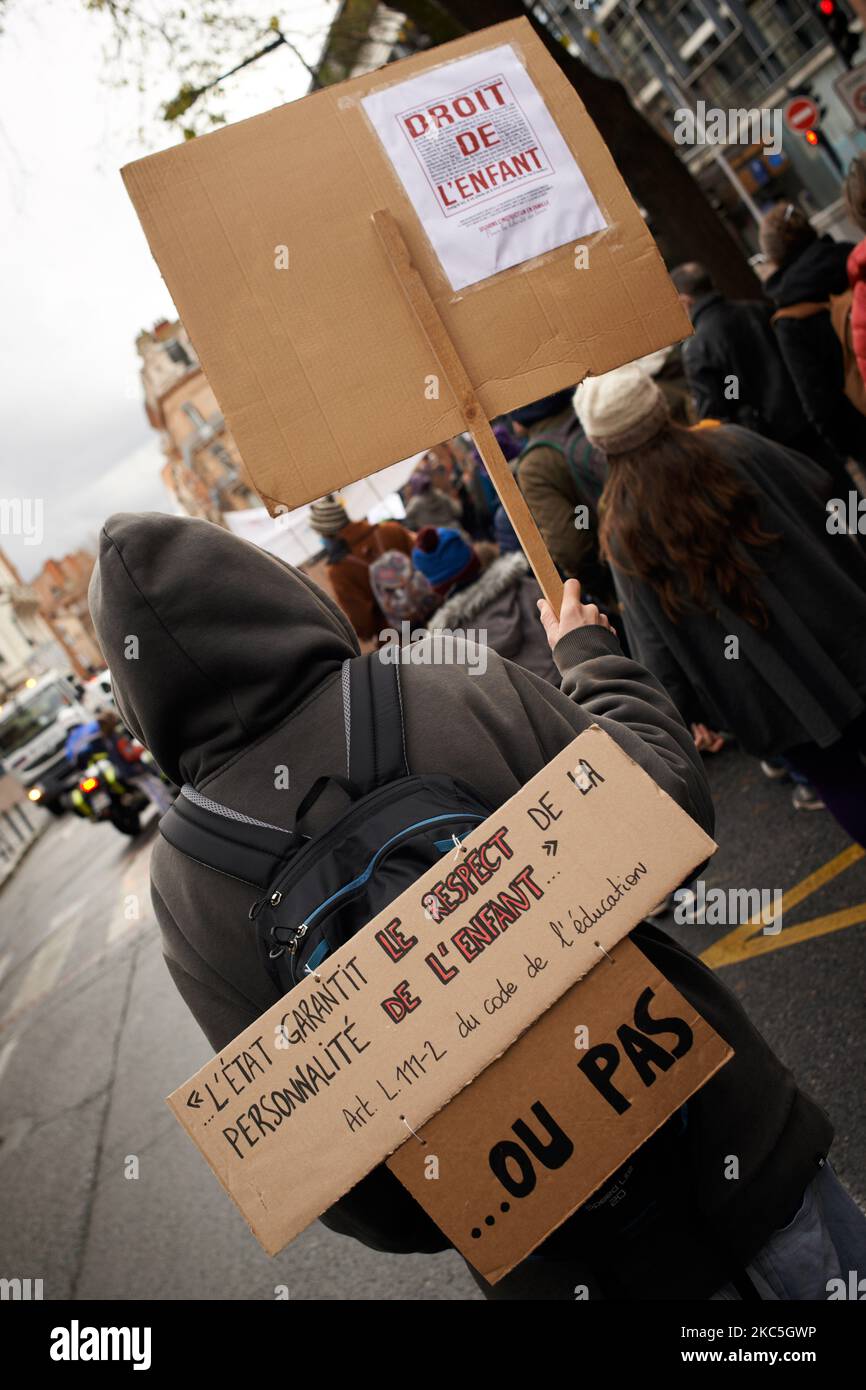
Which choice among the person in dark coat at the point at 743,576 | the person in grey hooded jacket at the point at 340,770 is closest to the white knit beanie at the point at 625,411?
the person in dark coat at the point at 743,576

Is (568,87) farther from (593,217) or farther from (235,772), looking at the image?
(235,772)

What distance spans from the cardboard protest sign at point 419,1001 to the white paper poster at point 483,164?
45.4 inches

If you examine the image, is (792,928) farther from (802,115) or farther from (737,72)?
(737,72)

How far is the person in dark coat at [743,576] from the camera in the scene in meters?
3.18

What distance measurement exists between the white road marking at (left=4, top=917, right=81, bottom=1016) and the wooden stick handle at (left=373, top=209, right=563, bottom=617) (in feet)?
30.3

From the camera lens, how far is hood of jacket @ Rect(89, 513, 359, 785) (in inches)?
67.4

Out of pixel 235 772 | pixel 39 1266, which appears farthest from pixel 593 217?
pixel 39 1266

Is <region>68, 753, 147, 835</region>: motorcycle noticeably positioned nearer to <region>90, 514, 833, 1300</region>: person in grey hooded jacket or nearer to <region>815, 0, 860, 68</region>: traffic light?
<region>90, 514, 833, 1300</region>: person in grey hooded jacket

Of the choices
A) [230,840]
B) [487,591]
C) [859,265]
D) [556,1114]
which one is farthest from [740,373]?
[556,1114]

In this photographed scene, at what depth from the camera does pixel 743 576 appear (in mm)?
3264

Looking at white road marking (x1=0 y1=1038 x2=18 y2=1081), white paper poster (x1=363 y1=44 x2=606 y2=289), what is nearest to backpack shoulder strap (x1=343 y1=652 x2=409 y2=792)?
white paper poster (x1=363 y1=44 x2=606 y2=289)

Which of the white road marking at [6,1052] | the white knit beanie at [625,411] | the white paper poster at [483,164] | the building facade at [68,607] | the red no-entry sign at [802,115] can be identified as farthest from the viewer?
the building facade at [68,607]

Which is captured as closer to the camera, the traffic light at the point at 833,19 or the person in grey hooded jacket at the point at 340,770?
the person in grey hooded jacket at the point at 340,770

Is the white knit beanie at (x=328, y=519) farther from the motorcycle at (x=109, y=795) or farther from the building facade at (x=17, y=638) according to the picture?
the building facade at (x=17, y=638)
